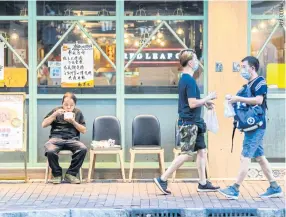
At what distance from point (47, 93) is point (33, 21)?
1.13m

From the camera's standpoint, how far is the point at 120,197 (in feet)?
28.5

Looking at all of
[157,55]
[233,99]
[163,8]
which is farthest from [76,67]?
[233,99]

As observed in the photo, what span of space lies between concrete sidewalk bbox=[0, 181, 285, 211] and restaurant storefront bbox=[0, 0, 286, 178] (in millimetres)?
754

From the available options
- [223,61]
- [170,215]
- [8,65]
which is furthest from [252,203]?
[8,65]

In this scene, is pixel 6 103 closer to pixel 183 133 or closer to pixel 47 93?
pixel 47 93

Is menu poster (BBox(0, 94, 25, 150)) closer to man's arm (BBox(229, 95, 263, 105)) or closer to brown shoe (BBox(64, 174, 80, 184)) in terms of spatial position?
brown shoe (BBox(64, 174, 80, 184))

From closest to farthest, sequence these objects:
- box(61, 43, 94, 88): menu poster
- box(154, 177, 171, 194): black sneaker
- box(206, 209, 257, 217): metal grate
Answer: box(206, 209, 257, 217): metal grate
box(154, 177, 171, 194): black sneaker
box(61, 43, 94, 88): menu poster

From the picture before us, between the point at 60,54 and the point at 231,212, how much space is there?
3.89 metres

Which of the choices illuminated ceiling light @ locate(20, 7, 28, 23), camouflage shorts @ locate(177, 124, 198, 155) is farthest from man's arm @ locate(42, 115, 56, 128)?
camouflage shorts @ locate(177, 124, 198, 155)

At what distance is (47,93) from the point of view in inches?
400

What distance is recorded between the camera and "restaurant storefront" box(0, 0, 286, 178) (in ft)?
33.2

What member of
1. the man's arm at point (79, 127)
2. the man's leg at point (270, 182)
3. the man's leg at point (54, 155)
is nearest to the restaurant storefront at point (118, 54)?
the man's arm at point (79, 127)

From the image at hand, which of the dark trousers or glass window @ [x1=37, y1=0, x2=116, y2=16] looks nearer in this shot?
the dark trousers

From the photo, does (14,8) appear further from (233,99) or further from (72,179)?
(233,99)
